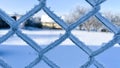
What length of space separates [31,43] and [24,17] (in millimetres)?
61

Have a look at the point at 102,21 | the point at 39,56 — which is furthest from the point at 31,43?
the point at 102,21

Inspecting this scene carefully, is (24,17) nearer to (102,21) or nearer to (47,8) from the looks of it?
(47,8)

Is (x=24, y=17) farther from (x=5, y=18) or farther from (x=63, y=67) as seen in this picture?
(x=63, y=67)

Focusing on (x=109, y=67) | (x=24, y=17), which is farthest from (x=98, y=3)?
(x=109, y=67)

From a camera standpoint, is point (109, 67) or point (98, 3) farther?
point (109, 67)

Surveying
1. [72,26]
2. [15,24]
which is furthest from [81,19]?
[15,24]

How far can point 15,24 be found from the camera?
1.83ft

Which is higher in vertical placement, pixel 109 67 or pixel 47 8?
pixel 109 67

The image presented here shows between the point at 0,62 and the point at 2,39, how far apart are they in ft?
0.17

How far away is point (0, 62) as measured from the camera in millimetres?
578

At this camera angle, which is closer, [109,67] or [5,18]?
[5,18]

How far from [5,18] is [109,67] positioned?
2600mm

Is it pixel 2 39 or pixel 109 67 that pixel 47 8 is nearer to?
pixel 2 39

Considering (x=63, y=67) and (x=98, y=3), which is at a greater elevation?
(x=63, y=67)
